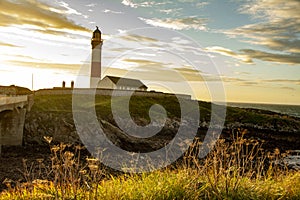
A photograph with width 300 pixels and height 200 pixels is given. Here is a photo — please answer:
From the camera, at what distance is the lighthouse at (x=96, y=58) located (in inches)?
2264

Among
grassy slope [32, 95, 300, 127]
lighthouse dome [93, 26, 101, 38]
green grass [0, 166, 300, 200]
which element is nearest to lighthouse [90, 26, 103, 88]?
lighthouse dome [93, 26, 101, 38]

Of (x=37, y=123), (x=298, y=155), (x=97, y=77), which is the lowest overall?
(x=298, y=155)

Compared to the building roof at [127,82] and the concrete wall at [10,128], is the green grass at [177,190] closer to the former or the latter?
the concrete wall at [10,128]

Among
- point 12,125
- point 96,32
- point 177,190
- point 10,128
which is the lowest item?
point 10,128

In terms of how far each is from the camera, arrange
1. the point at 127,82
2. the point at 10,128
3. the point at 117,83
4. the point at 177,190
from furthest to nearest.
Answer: the point at 127,82, the point at 117,83, the point at 10,128, the point at 177,190

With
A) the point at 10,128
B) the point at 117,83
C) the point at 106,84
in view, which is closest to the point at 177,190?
the point at 10,128

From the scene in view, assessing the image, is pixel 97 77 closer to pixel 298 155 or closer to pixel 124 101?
pixel 124 101

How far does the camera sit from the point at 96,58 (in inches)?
2287

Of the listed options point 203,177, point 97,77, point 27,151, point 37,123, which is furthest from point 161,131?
point 203,177

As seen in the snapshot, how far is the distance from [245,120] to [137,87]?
24.2 metres

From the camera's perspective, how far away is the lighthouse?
2264 inches

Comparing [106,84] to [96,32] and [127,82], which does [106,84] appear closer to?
[127,82]

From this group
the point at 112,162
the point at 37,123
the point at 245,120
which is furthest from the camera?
the point at 245,120

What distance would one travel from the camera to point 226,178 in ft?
23.1
